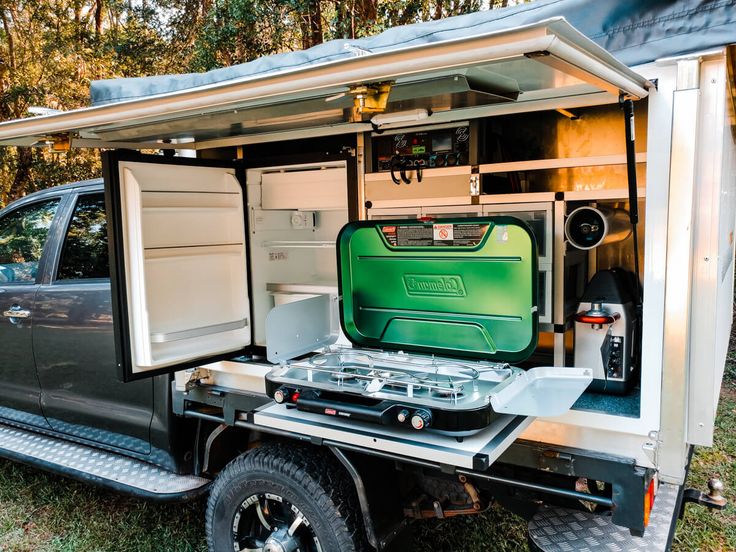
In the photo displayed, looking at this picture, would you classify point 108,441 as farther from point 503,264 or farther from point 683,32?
point 683,32

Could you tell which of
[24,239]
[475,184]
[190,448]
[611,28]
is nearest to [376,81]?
[611,28]

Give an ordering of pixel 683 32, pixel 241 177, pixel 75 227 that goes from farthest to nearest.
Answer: pixel 75 227 < pixel 241 177 < pixel 683 32

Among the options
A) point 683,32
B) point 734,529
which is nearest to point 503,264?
point 683,32

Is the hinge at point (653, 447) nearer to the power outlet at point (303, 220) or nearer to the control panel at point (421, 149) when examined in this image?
the control panel at point (421, 149)

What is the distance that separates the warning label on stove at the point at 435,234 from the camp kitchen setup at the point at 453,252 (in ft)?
0.04

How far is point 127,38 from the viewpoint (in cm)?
1005

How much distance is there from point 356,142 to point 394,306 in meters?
0.86

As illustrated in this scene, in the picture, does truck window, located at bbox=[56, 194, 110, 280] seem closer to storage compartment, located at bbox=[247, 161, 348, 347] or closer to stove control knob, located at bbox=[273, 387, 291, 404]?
storage compartment, located at bbox=[247, 161, 348, 347]

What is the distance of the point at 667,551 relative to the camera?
7.52 feet

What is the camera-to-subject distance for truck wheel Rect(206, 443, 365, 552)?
96.7 inches

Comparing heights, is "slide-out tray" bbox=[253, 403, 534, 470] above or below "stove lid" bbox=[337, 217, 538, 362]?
below

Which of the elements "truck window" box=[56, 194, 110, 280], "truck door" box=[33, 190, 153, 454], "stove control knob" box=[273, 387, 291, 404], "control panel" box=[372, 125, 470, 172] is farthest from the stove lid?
"truck window" box=[56, 194, 110, 280]

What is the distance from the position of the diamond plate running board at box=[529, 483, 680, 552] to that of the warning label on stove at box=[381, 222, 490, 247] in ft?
3.92

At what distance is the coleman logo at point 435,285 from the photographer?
287cm
